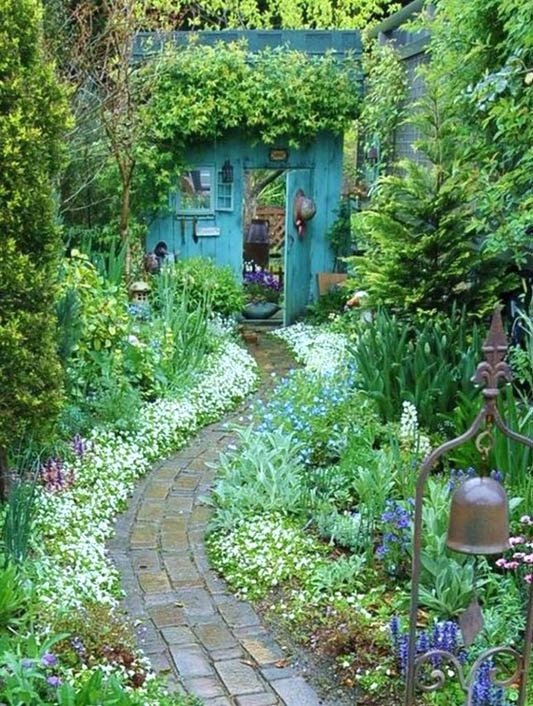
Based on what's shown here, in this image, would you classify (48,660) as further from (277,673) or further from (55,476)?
(55,476)

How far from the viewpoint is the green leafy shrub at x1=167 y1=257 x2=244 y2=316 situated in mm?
7727

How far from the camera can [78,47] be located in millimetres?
6668

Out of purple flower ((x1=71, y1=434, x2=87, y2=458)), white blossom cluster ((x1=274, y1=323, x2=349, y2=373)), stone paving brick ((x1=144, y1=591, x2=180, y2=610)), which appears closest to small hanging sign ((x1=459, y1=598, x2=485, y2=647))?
stone paving brick ((x1=144, y1=591, x2=180, y2=610))

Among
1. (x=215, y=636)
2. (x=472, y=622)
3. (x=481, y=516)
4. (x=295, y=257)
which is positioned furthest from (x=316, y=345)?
(x=481, y=516)

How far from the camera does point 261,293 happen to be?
10.3 metres

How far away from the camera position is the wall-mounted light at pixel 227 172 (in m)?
8.91

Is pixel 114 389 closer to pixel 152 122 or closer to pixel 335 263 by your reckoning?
pixel 152 122

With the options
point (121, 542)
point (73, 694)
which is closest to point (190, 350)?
point (121, 542)

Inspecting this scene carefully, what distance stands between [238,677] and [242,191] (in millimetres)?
7021

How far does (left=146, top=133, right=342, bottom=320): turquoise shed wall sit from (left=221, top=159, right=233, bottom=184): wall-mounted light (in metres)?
0.04

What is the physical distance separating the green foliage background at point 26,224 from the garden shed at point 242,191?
17.5 ft

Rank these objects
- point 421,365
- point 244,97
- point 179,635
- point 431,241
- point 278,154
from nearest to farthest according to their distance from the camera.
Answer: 1. point 179,635
2. point 421,365
3. point 431,241
4. point 244,97
5. point 278,154

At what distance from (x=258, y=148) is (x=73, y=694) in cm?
744

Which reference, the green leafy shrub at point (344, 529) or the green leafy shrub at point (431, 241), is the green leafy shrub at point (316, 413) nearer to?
the green leafy shrub at point (344, 529)
